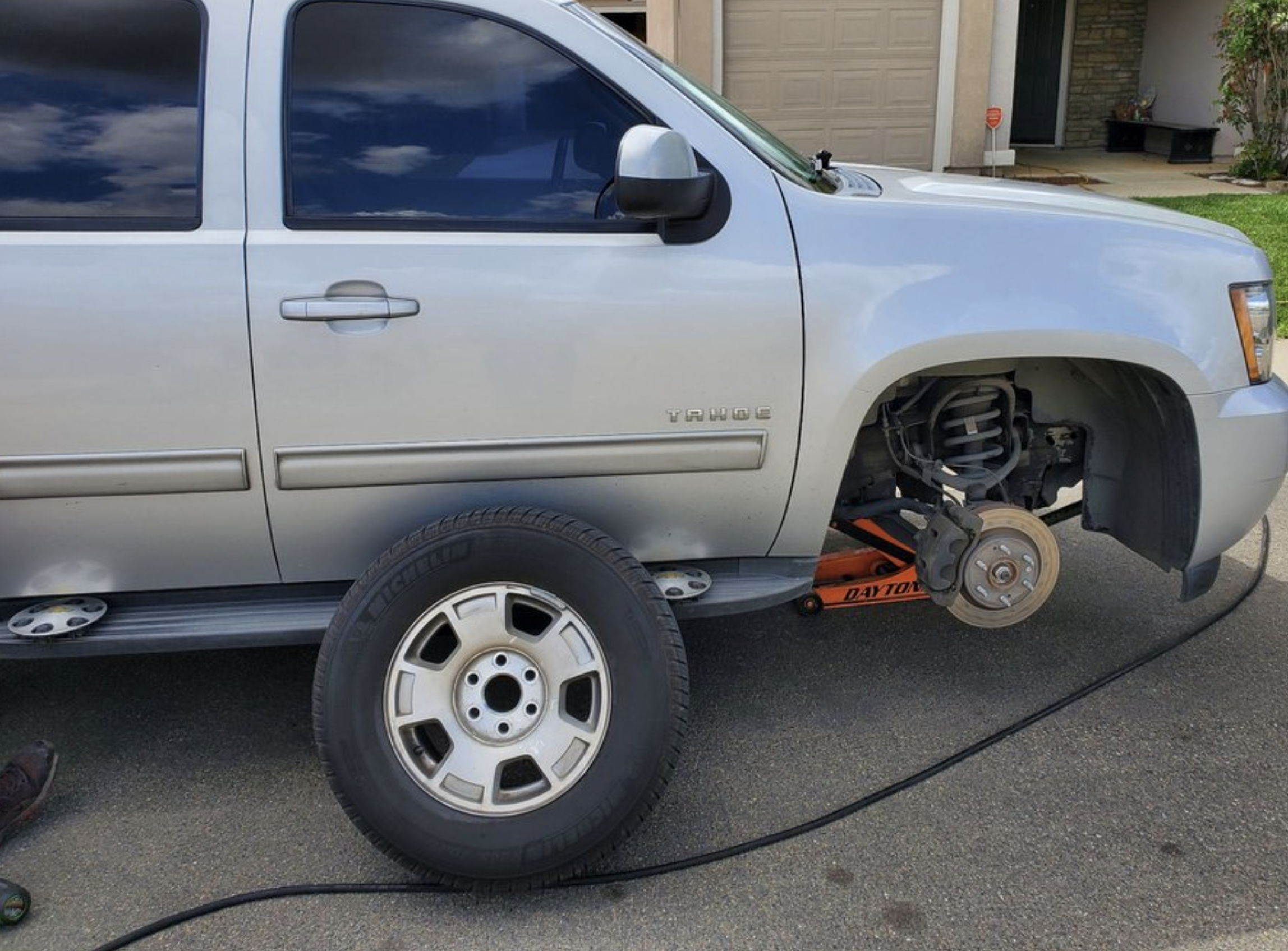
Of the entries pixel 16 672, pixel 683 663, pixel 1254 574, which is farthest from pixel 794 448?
pixel 16 672

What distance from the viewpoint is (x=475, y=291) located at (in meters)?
2.79

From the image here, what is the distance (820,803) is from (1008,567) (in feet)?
2.82

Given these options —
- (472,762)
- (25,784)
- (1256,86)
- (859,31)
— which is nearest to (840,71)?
(859,31)

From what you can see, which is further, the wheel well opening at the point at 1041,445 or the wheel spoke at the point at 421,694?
the wheel well opening at the point at 1041,445

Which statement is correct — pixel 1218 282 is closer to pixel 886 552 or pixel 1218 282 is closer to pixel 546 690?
pixel 886 552

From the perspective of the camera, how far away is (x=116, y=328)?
8.90 feet

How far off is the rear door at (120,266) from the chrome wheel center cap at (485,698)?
73cm

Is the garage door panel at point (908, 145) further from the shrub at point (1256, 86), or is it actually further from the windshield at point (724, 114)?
the windshield at point (724, 114)

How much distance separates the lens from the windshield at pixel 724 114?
3.04 metres

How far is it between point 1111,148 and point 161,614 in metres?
17.1

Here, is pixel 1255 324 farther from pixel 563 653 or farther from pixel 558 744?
pixel 558 744

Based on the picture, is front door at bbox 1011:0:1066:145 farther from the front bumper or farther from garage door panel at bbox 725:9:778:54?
the front bumper

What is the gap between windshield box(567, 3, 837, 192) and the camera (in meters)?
3.04

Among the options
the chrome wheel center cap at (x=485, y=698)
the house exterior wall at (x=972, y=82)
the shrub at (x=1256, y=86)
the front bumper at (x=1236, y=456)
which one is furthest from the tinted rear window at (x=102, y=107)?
the shrub at (x=1256, y=86)
